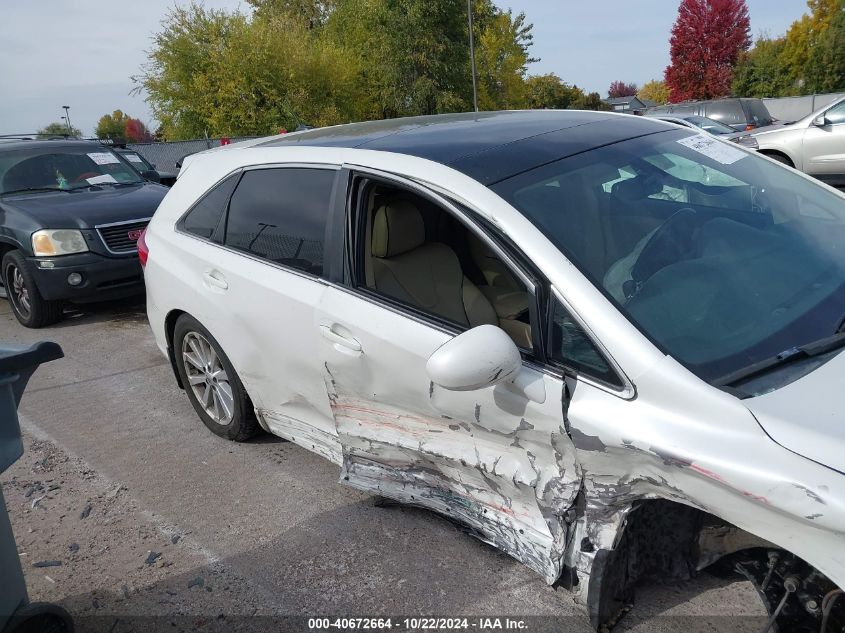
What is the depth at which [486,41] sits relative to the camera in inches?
1551

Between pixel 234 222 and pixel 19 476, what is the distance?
177 cm

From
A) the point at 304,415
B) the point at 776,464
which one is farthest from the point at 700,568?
the point at 304,415

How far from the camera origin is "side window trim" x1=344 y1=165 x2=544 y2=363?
225cm

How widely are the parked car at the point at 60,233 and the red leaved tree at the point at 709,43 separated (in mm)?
54390

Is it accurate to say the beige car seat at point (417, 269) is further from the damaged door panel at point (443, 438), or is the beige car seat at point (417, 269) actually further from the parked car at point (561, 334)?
the damaged door panel at point (443, 438)

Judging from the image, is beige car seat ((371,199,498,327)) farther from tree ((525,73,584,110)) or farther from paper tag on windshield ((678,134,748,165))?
tree ((525,73,584,110))

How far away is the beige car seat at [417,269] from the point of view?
3.00m

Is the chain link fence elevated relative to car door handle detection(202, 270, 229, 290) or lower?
elevated

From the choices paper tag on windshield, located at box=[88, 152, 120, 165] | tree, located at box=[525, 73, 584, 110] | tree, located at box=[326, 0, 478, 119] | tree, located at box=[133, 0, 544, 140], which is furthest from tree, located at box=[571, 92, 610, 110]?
paper tag on windshield, located at box=[88, 152, 120, 165]

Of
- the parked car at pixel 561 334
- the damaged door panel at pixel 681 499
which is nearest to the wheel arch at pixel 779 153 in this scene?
the parked car at pixel 561 334

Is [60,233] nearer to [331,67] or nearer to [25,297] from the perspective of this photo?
[25,297]

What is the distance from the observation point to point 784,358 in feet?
6.65

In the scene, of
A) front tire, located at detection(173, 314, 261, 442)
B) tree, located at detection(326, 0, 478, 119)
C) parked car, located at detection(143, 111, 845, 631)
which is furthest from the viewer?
tree, located at detection(326, 0, 478, 119)

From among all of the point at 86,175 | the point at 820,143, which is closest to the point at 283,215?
the point at 86,175
